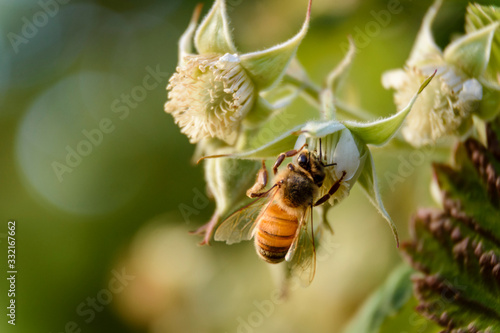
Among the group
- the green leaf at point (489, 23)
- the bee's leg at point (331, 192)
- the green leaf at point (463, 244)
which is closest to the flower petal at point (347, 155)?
the bee's leg at point (331, 192)

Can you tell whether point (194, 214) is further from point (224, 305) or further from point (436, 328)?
point (436, 328)

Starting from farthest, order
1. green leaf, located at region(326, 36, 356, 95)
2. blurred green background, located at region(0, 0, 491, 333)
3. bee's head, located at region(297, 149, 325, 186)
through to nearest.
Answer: blurred green background, located at region(0, 0, 491, 333) → green leaf, located at region(326, 36, 356, 95) → bee's head, located at region(297, 149, 325, 186)

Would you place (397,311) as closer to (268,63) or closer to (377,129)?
(377,129)

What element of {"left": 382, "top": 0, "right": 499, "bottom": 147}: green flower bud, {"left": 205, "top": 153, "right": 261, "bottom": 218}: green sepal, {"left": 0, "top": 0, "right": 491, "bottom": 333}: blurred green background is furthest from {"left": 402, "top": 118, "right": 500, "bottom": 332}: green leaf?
{"left": 0, "top": 0, "right": 491, "bottom": 333}: blurred green background

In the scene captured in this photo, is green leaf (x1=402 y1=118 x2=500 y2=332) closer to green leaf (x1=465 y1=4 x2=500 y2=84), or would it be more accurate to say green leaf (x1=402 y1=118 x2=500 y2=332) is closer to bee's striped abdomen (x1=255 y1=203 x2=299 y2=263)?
green leaf (x1=465 y1=4 x2=500 y2=84)

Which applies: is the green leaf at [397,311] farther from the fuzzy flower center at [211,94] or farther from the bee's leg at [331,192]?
the fuzzy flower center at [211,94]

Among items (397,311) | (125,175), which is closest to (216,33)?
(397,311)

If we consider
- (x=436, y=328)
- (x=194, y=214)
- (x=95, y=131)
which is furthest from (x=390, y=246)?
(x=95, y=131)
